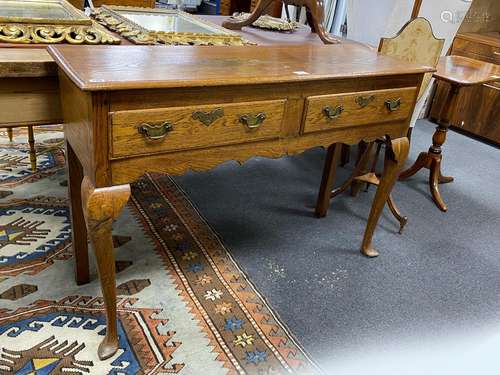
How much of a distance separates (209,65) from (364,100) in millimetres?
562

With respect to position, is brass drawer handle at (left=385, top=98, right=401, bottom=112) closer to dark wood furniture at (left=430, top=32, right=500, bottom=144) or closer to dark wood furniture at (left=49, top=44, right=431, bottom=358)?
dark wood furniture at (left=49, top=44, right=431, bottom=358)

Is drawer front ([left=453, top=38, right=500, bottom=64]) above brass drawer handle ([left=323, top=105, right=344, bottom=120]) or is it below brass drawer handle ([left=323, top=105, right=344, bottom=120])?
below

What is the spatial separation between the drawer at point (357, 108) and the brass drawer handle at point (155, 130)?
48cm

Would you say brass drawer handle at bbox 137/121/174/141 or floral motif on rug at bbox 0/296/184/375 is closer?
brass drawer handle at bbox 137/121/174/141

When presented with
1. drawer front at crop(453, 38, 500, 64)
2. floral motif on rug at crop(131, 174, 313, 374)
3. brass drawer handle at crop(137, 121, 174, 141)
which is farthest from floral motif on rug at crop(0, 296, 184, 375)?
drawer front at crop(453, 38, 500, 64)

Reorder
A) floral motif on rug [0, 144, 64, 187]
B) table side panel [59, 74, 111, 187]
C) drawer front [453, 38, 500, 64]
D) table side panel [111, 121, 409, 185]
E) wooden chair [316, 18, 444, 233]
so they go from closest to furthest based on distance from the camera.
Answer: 1. table side panel [59, 74, 111, 187]
2. table side panel [111, 121, 409, 185]
3. wooden chair [316, 18, 444, 233]
4. floral motif on rug [0, 144, 64, 187]
5. drawer front [453, 38, 500, 64]

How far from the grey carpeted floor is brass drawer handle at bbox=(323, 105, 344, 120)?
27.7 inches

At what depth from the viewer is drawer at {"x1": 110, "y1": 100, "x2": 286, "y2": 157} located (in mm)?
1099

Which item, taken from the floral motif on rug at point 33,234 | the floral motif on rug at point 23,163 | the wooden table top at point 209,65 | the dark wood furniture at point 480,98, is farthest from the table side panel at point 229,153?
the dark wood furniture at point 480,98

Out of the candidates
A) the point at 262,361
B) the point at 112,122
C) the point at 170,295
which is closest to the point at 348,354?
the point at 262,361

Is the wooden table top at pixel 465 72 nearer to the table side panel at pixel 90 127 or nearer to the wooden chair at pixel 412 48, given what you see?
the wooden chair at pixel 412 48

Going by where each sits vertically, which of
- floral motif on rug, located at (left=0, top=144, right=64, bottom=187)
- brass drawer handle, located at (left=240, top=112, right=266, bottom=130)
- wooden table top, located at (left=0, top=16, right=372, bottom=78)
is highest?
wooden table top, located at (left=0, top=16, right=372, bottom=78)

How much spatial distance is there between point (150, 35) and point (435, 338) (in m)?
1.50

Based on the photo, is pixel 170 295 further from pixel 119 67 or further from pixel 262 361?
pixel 119 67
